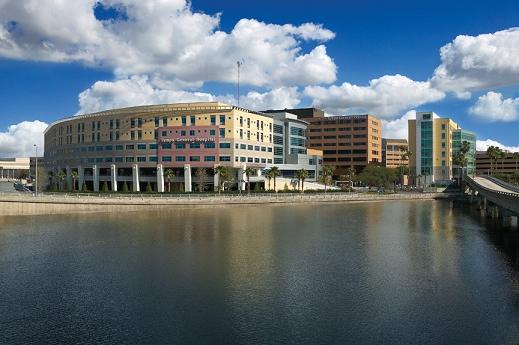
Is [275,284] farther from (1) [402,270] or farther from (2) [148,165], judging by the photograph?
(2) [148,165]

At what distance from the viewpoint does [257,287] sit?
4228 cm

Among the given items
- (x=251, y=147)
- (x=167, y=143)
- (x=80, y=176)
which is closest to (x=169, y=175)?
(x=167, y=143)

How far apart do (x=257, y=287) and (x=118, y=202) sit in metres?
81.2

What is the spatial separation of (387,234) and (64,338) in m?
56.6

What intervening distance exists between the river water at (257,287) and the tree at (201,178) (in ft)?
252

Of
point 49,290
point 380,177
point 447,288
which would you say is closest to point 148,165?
point 380,177

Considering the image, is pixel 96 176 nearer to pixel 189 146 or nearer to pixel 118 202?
pixel 189 146

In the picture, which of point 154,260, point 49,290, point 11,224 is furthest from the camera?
point 11,224

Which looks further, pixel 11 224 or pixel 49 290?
pixel 11 224

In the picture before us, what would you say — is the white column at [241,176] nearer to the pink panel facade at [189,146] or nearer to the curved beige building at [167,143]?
the curved beige building at [167,143]

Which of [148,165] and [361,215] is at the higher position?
[148,165]

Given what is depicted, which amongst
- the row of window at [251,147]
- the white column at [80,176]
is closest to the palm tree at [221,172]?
the row of window at [251,147]

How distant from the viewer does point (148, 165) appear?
537ft

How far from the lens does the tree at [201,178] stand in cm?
15562
